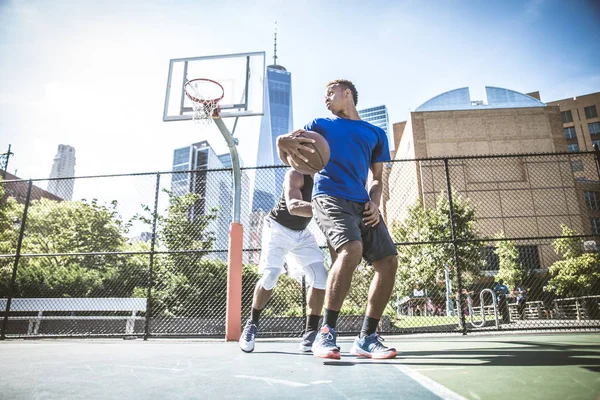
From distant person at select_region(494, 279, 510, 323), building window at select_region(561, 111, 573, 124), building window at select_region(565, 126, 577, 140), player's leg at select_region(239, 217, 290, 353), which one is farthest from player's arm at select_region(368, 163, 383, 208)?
building window at select_region(561, 111, 573, 124)

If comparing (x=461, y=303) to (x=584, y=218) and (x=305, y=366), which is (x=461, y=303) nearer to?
(x=305, y=366)

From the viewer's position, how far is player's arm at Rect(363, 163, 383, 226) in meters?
2.63

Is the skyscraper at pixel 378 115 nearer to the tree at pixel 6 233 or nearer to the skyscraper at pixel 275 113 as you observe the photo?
the skyscraper at pixel 275 113

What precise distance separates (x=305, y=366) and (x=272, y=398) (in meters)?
0.83

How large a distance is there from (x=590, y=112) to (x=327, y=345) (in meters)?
65.0

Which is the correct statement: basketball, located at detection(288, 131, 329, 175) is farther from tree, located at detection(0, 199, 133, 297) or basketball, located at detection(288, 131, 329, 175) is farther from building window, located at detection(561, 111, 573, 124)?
building window, located at detection(561, 111, 573, 124)

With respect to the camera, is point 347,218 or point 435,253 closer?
point 347,218

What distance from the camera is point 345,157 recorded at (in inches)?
107

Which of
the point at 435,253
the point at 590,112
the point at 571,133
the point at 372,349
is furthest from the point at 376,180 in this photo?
the point at 590,112

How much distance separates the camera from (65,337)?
19.5ft

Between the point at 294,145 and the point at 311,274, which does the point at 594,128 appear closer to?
the point at 311,274

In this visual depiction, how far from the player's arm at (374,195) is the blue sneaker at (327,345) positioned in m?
0.81

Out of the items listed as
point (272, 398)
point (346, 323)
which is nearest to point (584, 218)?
point (346, 323)

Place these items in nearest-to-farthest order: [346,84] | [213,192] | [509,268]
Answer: [346,84]
[213,192]
[509,268]
